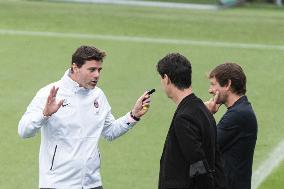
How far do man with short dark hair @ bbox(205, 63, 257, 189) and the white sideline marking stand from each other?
131 inches

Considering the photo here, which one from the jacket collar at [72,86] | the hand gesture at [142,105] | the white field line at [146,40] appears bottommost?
the hand gesture at [142,105]

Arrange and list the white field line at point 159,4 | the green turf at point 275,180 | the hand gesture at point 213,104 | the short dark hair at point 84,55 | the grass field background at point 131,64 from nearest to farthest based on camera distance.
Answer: the hand gesture at point 213,104, the short dark hair at point 84,55, the green turf at point 275,180, the grass field background at point 131,64, the white field line at point 159,4

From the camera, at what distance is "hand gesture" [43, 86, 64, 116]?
8.06 m

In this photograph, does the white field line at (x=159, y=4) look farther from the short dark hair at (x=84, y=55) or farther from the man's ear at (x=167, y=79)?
the man's ear at (x=167, y=79)

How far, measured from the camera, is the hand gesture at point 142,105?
854 cm

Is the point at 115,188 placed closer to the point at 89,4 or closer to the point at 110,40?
the point at 110,40

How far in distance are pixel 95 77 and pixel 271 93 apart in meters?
7.53

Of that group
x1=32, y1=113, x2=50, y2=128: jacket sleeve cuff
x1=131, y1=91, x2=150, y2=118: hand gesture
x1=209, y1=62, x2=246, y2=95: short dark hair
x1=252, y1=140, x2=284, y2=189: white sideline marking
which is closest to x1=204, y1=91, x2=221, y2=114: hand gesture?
x1=209, y1=62, x2=246, y2=95: short dark hair

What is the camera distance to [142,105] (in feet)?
28.3

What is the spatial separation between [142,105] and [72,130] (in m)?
0.65

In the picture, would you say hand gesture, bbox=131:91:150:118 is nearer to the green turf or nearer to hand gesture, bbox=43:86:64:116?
hand gesture, bbox=43:86:64:116

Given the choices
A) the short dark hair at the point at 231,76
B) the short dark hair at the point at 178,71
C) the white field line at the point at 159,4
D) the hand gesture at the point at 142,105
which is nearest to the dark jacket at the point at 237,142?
the short dark hair at the point at 231,76

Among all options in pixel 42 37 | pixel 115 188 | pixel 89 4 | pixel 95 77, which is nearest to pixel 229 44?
pixel 42 37

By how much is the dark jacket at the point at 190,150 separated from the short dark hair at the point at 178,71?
0.13 metres
